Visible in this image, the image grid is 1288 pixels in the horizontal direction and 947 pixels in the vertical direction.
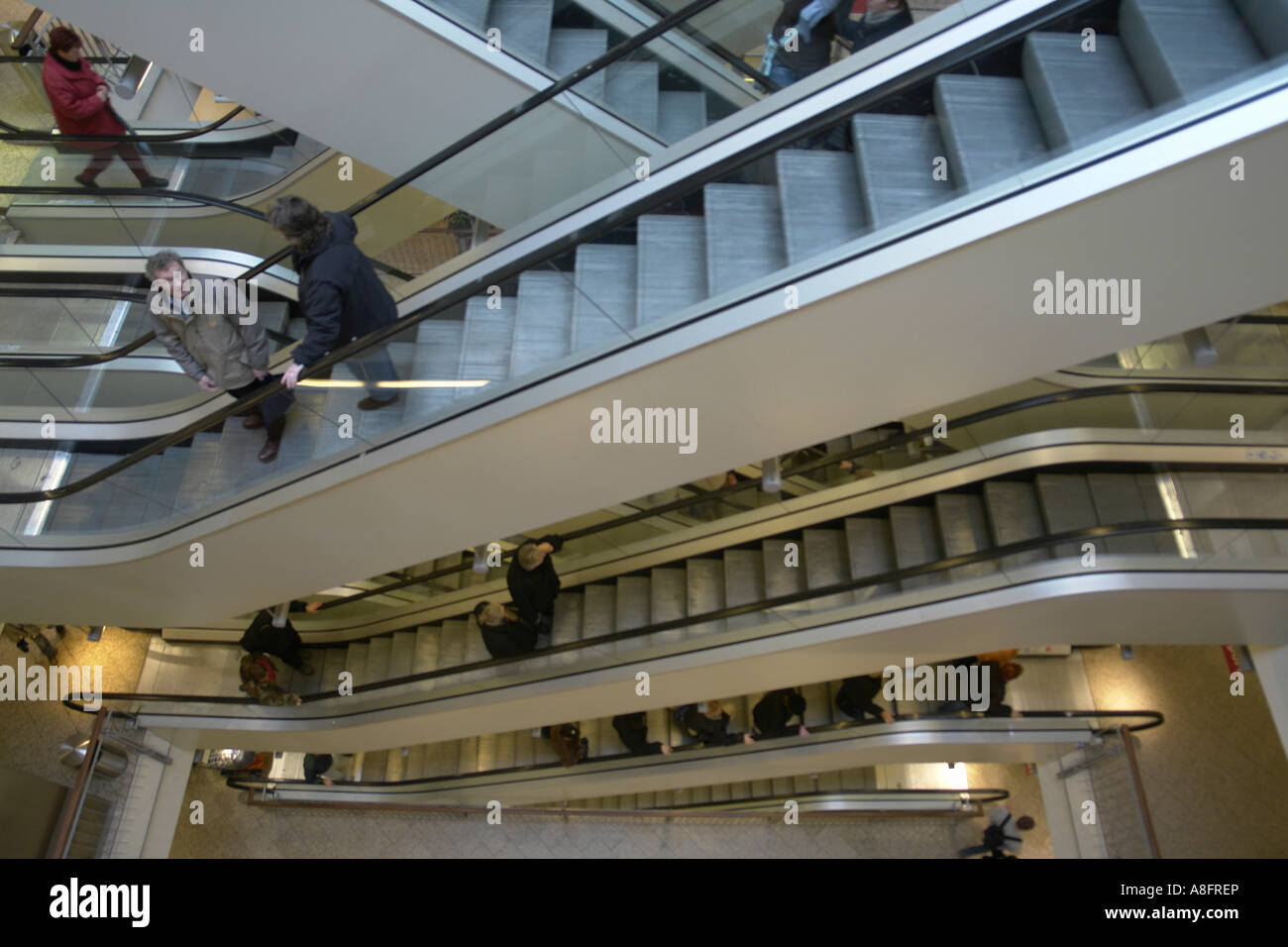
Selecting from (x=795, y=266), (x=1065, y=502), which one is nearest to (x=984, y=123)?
(x=795, y=266)

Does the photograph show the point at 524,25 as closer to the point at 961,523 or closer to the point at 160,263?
the point at 160,263

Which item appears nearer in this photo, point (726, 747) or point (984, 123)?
point (984, 123)

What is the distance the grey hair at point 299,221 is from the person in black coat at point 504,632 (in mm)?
3694

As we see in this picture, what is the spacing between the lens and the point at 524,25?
555 centimetres

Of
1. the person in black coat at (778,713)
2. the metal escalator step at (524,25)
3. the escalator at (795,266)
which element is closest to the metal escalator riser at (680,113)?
the escalator at (795,266)

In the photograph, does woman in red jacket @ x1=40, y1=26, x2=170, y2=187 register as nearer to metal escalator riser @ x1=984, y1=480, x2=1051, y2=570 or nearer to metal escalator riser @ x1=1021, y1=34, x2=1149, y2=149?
metal escalator riser @ x1=1021, y1=34, x2=1149, y2=149

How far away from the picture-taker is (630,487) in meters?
4.64

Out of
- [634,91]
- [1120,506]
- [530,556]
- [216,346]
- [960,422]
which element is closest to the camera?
[634,91]

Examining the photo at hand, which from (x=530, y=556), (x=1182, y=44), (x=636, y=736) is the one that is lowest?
(x=636, y=736)

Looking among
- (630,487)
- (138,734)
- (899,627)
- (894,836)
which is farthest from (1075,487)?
(138,734)

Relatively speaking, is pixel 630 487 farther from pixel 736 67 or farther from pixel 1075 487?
pixel 1075 487

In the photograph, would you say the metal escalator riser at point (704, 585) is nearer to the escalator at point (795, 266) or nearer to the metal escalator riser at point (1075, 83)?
the escalator at point (795, 266)

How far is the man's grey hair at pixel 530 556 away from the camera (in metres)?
6.64

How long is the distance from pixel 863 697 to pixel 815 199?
17.1ft
